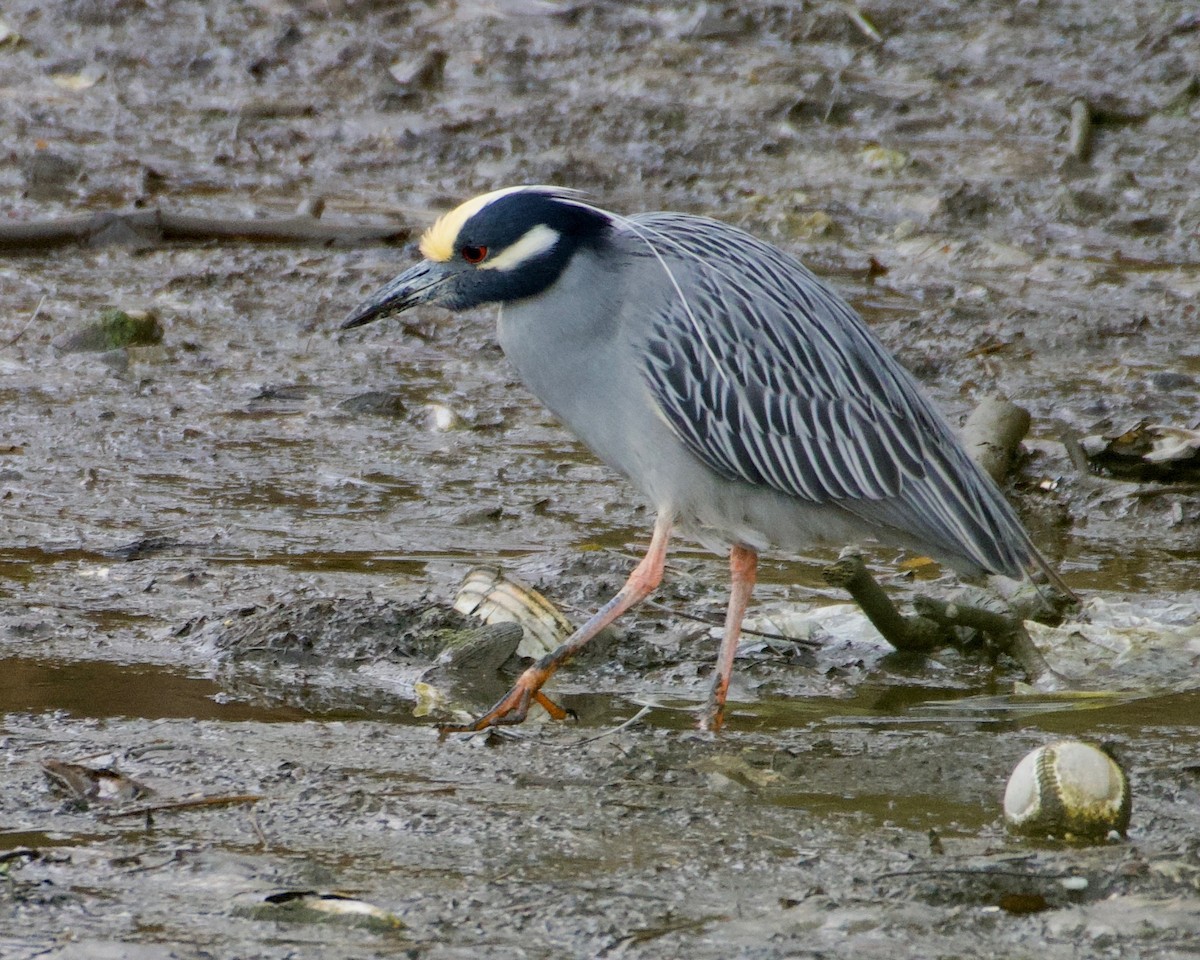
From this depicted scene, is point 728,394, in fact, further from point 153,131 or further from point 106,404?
point 153,131

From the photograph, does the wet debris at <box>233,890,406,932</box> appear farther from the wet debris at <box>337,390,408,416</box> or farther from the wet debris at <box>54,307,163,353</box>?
the wet debris at <box>54,307,163,353</box>

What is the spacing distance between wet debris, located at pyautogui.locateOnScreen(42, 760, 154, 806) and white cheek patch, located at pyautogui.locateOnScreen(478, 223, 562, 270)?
1.65 m

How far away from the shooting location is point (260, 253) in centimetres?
865

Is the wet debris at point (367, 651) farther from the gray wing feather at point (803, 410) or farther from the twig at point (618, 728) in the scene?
the gray wing feather at point (803, 410)

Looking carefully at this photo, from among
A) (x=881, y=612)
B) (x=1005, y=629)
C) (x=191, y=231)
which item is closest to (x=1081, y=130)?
(x=191, y=231)

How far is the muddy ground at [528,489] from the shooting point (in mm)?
3273

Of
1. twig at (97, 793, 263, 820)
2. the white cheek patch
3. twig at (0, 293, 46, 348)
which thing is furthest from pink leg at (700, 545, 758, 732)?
twig at (0, 293, 46, 348)

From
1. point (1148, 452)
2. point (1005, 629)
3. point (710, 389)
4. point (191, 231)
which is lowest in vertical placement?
point (1005, 629)

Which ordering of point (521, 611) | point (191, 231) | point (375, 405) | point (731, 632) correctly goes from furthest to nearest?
point (191, 231) → point (375, 405) → point (521, 611) → point (731, 632)

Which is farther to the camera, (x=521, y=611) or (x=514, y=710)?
(x=521, y=611)

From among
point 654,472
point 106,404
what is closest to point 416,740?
point 654,472

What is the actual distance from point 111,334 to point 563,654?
362 cm

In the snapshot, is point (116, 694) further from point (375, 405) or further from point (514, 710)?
point (375, 405)

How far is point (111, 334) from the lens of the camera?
24.2ft
